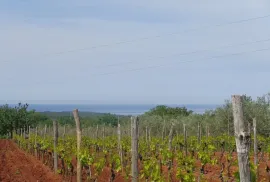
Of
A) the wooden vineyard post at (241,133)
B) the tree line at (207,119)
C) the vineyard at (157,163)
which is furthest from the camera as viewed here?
the tree line at (207,119)

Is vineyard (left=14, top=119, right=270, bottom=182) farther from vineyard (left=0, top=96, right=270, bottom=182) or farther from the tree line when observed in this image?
the tree line

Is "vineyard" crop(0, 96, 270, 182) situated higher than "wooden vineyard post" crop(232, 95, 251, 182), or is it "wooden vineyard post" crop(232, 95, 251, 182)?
"wooden vineyard post" crop(232, 95, 251, 182)

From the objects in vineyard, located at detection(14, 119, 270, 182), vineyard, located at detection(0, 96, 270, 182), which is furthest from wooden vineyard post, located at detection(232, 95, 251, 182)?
vineyard, located at detection(14, 119, 270, 182)

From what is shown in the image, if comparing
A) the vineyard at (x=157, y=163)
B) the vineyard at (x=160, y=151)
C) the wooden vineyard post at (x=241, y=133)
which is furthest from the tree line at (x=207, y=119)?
the wooden vineyard post at (x=241, y=133)

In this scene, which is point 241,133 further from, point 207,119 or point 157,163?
point 207,119

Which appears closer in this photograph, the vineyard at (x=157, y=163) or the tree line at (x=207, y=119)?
the vineyard at (x=157, y=163)

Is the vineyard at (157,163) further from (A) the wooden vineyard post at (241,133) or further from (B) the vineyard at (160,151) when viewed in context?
(A) the wooden vineyard post at (241,133)

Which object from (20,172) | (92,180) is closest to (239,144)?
(92,180)

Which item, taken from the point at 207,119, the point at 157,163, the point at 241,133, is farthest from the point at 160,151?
the point at 207,119

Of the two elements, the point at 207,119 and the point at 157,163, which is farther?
the point at 207,119

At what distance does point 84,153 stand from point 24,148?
2047 centimetres

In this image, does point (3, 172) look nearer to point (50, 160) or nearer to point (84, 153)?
point (50, 160)

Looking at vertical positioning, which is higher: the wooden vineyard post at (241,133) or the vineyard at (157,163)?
the wooden vineyard post at (241,133)

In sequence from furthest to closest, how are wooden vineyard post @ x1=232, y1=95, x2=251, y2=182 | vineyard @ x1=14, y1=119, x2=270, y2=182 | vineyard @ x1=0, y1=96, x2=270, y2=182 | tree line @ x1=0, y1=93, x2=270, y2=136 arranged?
tree line @ x1=0, y1=93, x2=270, y2=136
vineyard @ x1=14, y1=119, x2=270, y2=182
vineyard @ x1=0, y1=96, x2=270, y2=182
wooden vineyard post @ x1=232, y1=95, x2=251, y2=182
